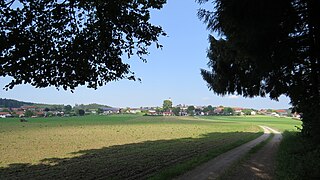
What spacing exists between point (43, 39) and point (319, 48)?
32.2 ft

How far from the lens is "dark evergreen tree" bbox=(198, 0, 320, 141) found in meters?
9.94

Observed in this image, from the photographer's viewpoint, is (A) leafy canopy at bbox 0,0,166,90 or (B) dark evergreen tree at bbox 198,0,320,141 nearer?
(A) leafy canopy at bbox 0,0,166,90

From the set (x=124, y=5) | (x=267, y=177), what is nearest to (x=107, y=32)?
(x=124, y=5)

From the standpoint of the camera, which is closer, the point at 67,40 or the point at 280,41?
the point at 67,40

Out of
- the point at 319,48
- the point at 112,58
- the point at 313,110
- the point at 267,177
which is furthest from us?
the point at 319,48

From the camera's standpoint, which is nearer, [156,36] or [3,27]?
[3,27]

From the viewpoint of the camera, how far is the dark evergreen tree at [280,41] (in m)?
9.94

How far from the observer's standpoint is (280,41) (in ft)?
38.0

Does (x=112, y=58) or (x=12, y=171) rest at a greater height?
(x=112, y=58)

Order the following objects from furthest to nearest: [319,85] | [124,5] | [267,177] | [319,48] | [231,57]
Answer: [231,57], [319,85], [319,48], [267,177], [124,5]

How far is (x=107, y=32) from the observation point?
7.56 metres

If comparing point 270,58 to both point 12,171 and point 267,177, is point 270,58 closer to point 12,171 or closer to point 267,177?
point 267,177

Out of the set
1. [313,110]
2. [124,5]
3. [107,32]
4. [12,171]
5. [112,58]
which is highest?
[124,5]

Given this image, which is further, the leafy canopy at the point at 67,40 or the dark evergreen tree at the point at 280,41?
the dark evergreen tree at the point at 280,41
